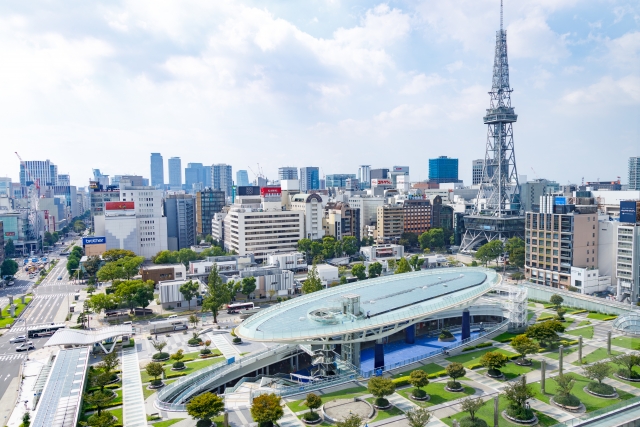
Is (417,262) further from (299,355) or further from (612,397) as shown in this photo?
(612,397)

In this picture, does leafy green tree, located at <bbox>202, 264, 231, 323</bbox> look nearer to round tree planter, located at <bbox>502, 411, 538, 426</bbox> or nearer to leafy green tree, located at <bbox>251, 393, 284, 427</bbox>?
leafy green tree, located at <bbox>251, 393, 284, 427</bbox>

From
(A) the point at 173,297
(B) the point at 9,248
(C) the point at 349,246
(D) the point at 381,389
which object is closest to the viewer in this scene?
(D) the point at 381,389

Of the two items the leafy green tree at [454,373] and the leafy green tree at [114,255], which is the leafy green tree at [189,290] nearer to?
the leafy green tree at [114,255]

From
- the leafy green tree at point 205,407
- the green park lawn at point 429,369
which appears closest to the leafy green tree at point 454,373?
the green park lawn at point 429,369

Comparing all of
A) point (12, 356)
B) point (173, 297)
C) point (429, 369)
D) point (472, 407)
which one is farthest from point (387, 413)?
point (173, 297)

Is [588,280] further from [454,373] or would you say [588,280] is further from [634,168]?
[454,373]
